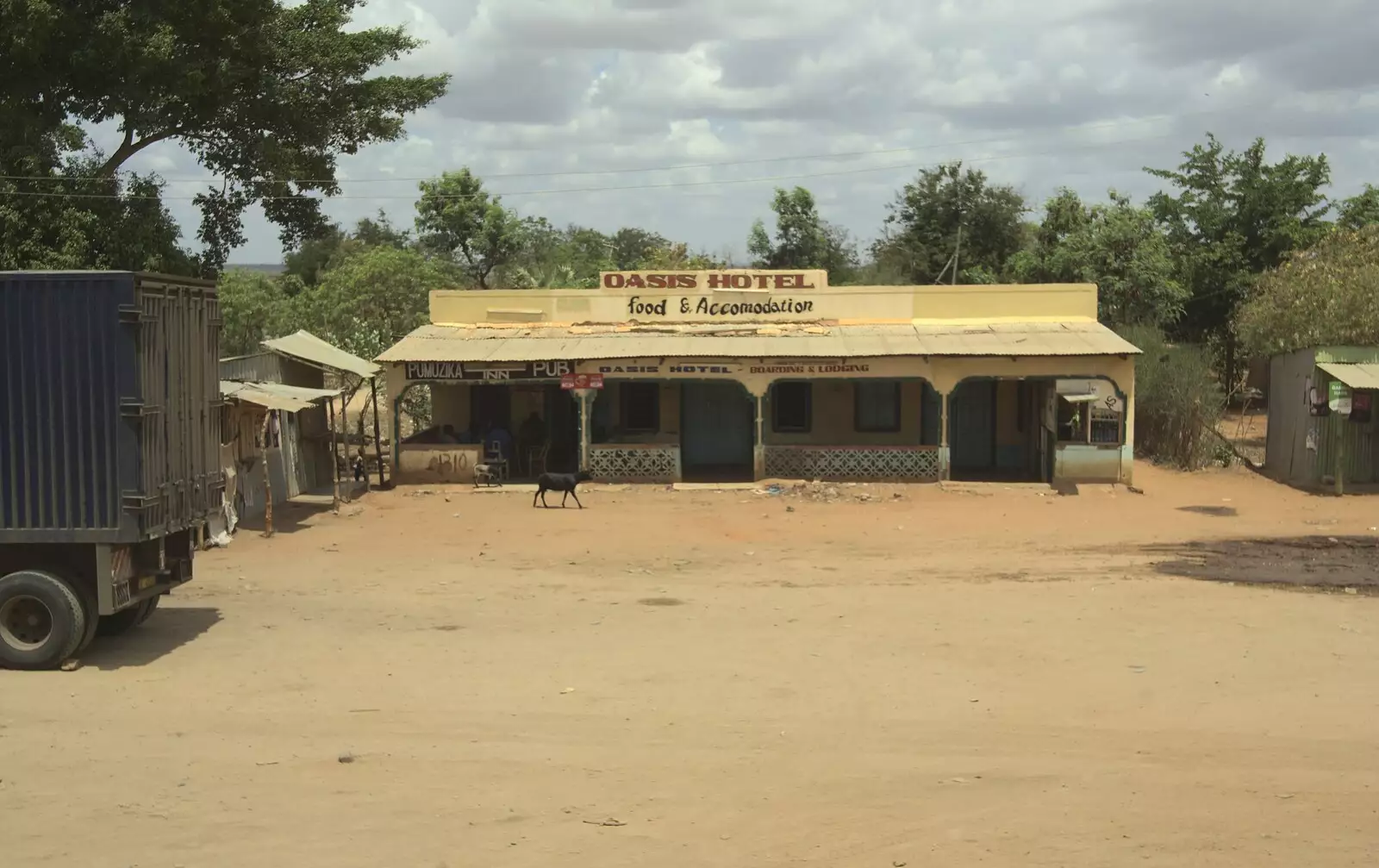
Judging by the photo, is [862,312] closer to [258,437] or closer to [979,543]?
[979,543]

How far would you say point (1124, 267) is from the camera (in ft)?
111

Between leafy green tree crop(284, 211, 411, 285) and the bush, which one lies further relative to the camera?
leafy green tree crop(284, 211, 411, 285)

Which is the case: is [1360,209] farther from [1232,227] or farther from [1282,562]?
[1282,562]

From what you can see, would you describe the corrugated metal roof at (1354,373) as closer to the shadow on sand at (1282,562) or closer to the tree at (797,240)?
the shadow on sand at (1282,562)

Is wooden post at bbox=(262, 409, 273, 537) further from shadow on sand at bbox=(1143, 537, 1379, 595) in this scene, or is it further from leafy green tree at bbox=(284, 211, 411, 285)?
leafy green tree at bbox=(284, 211, 411, 285)

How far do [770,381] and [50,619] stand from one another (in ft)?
49.2

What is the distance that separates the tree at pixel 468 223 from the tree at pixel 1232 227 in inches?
846

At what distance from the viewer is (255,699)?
8586mm

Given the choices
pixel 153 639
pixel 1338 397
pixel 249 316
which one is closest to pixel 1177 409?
pixel 1338 397

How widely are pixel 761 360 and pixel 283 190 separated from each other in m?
9.22

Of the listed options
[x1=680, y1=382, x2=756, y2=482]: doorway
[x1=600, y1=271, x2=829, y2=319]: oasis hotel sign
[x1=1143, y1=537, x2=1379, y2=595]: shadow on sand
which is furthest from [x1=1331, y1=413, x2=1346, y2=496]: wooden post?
[x1=680, y1=382, x2=756, y2=482]: doorway

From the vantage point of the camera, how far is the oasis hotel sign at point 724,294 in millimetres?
25328

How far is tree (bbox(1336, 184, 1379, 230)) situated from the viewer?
3499 cm

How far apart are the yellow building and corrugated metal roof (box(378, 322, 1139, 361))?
63 millimetres
